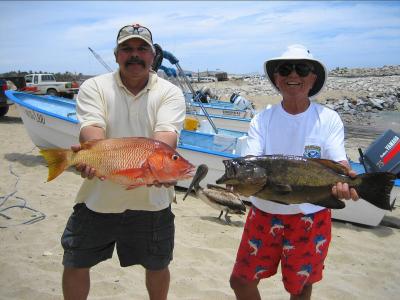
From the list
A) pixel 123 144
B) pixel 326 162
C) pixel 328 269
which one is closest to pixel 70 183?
pixel 328 269

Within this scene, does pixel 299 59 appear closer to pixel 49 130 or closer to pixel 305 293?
pixel 305 293

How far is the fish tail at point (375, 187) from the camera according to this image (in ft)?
8.05

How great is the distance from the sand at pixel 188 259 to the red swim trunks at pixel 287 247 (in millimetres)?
1315

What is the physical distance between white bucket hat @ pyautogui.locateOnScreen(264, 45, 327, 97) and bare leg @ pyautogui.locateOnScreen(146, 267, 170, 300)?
5.73 feet

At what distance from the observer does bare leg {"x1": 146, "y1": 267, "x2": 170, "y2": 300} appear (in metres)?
3.00

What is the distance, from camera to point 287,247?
2750mm

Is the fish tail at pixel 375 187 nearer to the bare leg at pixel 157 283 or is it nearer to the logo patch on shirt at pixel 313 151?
the logo patch on shirt at pixel 313 151

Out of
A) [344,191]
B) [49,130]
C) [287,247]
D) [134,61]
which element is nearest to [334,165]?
[344,191]

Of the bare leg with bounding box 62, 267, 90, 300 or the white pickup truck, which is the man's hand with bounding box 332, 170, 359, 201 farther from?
the white pickup truck

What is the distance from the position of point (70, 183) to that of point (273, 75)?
18.2 feet

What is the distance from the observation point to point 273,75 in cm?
308

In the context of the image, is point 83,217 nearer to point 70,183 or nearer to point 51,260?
point 51,260

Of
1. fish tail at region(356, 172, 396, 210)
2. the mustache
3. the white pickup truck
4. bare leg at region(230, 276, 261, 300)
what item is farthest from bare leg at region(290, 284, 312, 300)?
the white pickup truck

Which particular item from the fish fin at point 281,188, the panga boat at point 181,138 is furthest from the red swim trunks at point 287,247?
the panga boat at point 181,138
